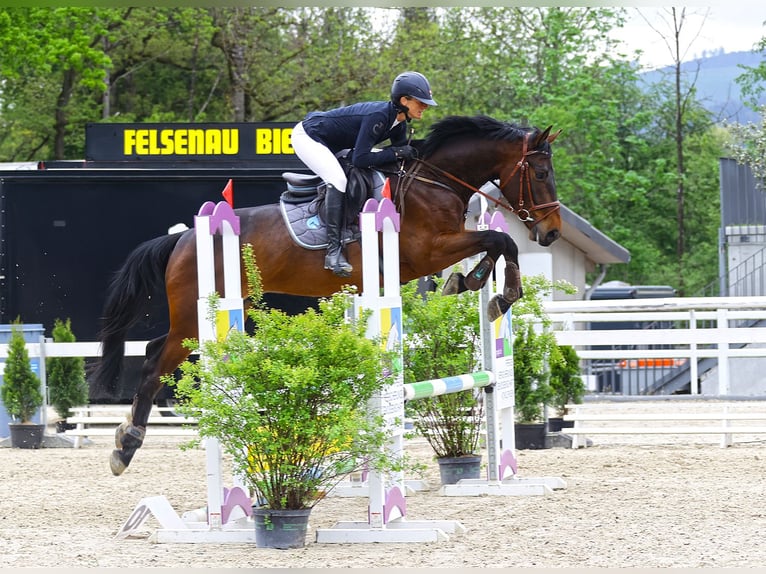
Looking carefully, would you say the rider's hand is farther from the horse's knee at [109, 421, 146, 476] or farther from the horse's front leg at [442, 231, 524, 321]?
the horse's knee at [109, 421, 146, 476]

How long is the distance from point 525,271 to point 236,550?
35.2 feet

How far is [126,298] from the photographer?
7.78m

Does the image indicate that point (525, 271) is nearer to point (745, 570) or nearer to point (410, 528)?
point (410, 528)

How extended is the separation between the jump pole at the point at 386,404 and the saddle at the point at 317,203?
1.15 metres

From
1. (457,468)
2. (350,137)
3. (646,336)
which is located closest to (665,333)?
(646,336)

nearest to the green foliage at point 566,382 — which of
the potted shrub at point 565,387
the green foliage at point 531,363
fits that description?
the potted shrub at point 565,387

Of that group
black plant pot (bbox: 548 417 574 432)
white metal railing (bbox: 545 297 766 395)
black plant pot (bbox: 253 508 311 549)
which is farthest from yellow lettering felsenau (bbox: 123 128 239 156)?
black plant pot (bbox: 253 508 311 549)

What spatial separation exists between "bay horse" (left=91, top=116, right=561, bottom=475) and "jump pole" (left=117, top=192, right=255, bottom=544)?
117 cm

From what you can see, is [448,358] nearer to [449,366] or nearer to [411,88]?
[449,366]

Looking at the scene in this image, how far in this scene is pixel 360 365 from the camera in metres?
5.48

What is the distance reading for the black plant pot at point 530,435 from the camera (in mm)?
9570

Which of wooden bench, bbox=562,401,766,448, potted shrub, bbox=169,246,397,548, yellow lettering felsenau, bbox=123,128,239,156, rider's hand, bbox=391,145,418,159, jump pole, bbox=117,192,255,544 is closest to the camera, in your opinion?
potted shrub, bbox=169,246,397,548

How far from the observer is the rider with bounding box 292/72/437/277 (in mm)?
7152

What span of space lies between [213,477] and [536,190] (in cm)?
277
